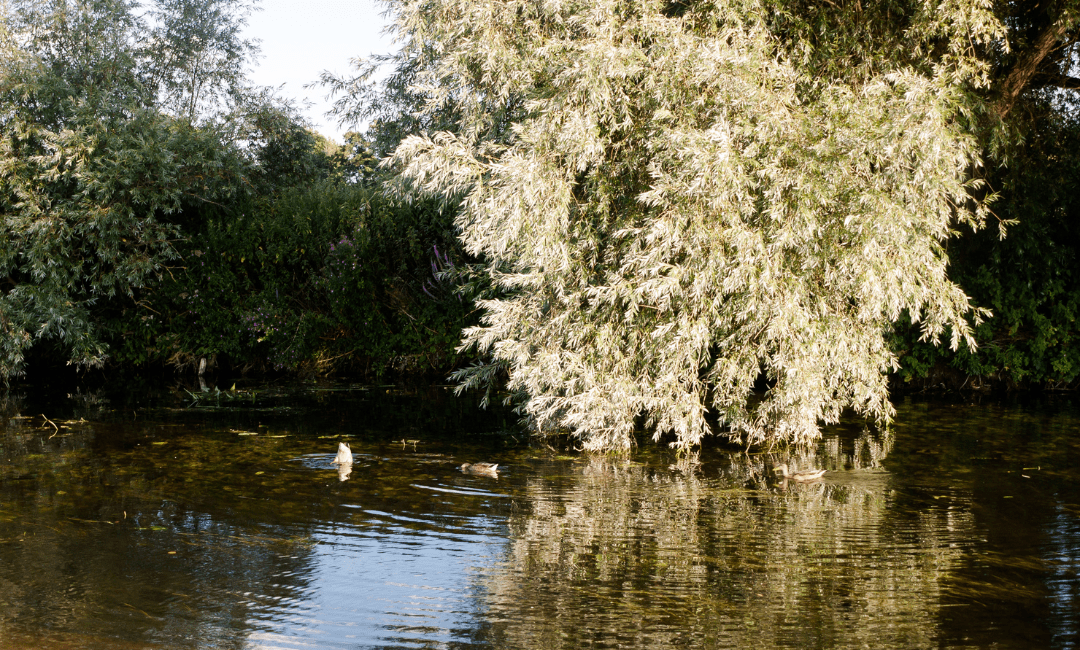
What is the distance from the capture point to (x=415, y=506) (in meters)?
6.66

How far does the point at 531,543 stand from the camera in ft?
18.9

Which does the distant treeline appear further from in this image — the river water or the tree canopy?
the river water

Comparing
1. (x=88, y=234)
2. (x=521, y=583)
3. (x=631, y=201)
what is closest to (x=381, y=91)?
(x=88, y=234)

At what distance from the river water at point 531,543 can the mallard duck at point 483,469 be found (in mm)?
137

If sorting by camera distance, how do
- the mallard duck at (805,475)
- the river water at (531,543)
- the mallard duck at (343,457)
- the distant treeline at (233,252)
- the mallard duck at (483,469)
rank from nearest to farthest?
the river water at (531,543), the mallard duck at (805,475), the mallard duck at (483,469), the mallard duck at (343,457), the distant treeline at (233,252)

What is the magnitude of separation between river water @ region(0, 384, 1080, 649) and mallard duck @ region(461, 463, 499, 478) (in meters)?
0.14

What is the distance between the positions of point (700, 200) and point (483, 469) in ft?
10.6

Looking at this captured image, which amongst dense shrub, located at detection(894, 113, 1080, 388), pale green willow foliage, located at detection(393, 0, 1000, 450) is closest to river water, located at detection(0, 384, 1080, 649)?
pale green willow foliage, located at detection(393, 0, 1000, 450)

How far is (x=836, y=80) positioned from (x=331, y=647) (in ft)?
22.7

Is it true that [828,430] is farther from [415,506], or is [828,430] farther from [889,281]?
[415,506]

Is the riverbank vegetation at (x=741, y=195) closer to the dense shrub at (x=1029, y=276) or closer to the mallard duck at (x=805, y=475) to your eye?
the dense shrub at (x=1029, y=276)

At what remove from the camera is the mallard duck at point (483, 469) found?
25.3ft

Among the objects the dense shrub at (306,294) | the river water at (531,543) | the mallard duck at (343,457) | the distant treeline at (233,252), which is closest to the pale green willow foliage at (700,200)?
the river water at (531,543)

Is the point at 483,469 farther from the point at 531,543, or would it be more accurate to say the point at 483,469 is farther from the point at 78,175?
the point at 78,175
